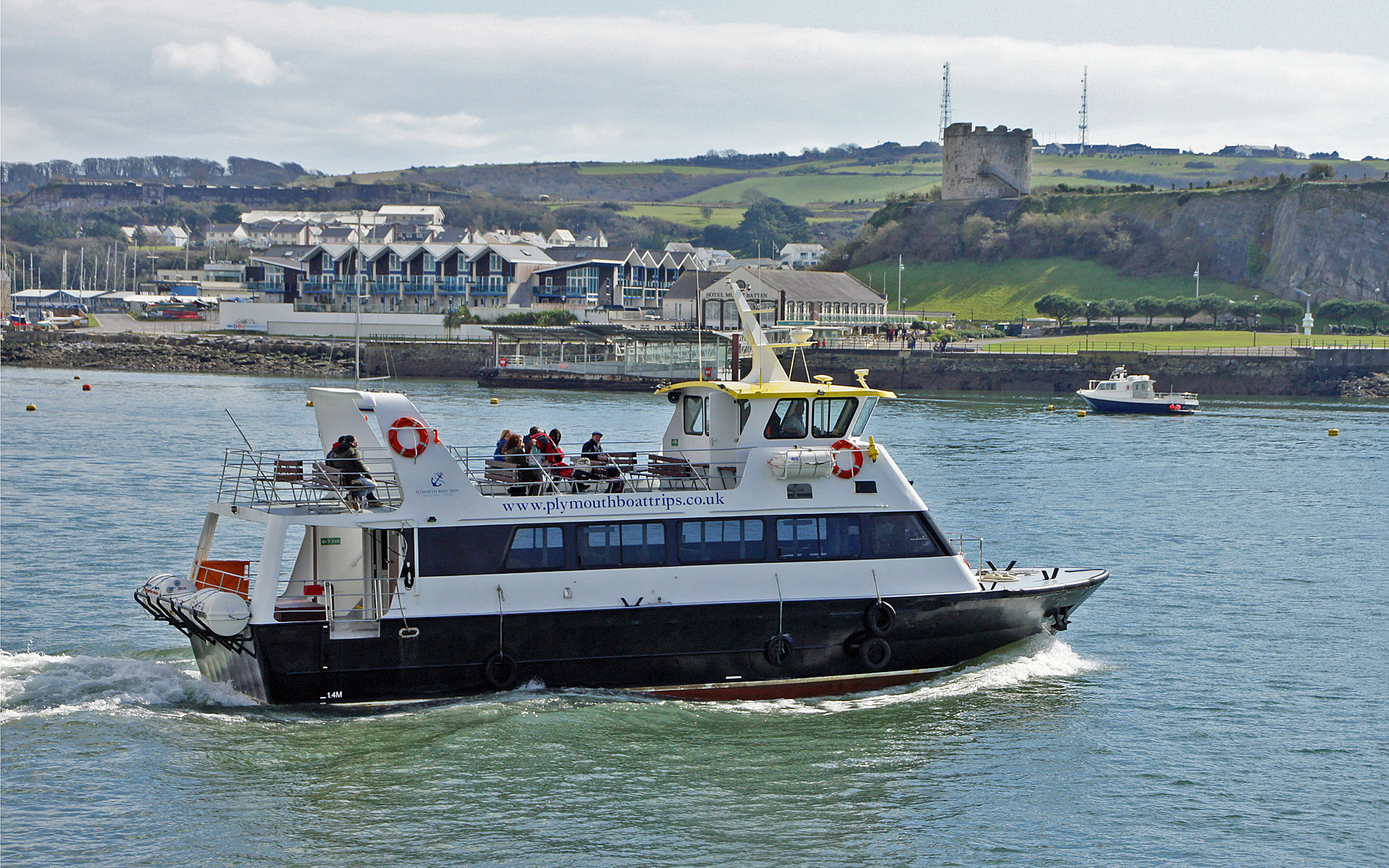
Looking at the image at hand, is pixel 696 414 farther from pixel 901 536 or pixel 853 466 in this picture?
pixel 901 536

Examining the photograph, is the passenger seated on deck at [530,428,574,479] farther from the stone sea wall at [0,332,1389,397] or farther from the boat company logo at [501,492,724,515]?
the stone sea wall at [0,332,1389,397]

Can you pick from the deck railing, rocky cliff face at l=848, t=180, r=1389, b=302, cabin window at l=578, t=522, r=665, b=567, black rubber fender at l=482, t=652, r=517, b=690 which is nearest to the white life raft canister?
the deck railing

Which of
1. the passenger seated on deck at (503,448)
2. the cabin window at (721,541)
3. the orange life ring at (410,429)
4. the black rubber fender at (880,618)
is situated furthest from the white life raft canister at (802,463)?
the orange life ring at (410,429)

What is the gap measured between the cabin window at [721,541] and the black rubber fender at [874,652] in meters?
1.84

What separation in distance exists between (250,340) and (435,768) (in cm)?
9266

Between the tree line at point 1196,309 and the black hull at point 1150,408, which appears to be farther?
the tree line at point 1196,309

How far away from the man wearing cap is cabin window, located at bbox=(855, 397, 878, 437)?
11.2 ft


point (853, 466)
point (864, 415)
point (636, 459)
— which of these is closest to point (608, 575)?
point (636, 459)

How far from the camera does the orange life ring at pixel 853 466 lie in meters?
18.1

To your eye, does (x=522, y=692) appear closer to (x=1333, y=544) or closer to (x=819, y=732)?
(x=819, y=732)

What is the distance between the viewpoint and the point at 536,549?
17.1 m

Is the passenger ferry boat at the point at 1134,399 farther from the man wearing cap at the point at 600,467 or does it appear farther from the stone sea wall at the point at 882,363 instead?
the man wearing cap at the point at 600,467

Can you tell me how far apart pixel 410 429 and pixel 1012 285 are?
4456 inches

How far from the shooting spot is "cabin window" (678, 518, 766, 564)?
17469 mm
